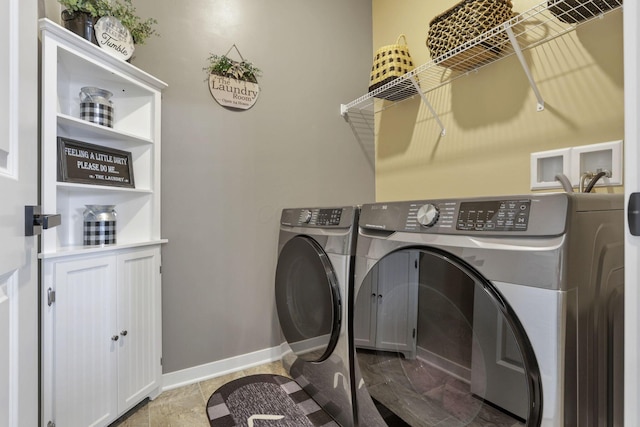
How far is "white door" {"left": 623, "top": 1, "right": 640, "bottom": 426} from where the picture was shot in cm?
47

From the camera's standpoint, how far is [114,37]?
54.0 inches

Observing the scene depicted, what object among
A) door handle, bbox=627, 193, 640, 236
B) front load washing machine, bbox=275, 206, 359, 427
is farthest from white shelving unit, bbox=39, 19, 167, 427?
door handle, bbox=627, 193, 640, 236

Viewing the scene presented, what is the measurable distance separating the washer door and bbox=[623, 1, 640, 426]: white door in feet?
2.91

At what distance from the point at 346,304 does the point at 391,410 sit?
0.38 m

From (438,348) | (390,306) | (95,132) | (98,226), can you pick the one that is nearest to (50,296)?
(98,226)

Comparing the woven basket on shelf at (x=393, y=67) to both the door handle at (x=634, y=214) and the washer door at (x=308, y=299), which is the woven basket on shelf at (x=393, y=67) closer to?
the washer door at (x=308, y=299)

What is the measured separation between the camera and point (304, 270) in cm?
154

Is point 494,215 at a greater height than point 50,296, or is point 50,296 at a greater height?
point 494,215

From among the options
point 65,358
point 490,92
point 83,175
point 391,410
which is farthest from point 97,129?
point 490,92

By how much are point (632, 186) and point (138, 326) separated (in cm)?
175

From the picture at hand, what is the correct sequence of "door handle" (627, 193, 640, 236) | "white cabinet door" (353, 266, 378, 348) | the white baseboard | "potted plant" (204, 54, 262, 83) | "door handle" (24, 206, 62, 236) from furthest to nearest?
"potted plant" (204, 54, 262, 83), the white baseboard, "white cabinet door" (353, 266, 378, 348), "door handle" (24, 206, 62, 236), "door handle" (627, 193, 640, 236)

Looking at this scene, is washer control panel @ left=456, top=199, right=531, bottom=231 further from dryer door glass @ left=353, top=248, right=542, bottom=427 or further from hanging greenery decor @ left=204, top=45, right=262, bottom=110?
hanging greenery decor @ left=204, top=45, right=262, bottom=110

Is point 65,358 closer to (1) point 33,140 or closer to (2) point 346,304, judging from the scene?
(1) point 33,140

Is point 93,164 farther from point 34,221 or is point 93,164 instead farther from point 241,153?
point 34,221
